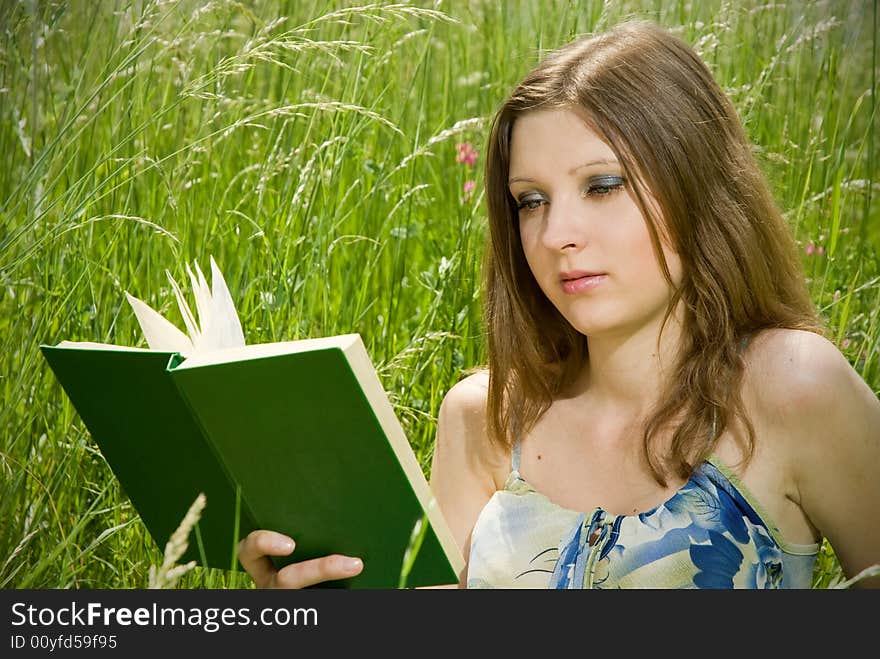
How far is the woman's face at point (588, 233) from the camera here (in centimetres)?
125

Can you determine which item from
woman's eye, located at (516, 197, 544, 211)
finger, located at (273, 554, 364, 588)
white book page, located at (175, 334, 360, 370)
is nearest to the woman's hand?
finger, located at (273, 554, 364, 588)

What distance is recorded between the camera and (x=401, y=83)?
212cm

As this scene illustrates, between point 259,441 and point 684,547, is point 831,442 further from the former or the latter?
point 259,441

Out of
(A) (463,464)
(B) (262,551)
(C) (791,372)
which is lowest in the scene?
(A) (463,464)

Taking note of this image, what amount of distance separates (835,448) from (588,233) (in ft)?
1.22

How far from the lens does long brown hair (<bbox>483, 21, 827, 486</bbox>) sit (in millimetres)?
1274

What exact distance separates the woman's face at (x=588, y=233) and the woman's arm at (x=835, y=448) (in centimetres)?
20

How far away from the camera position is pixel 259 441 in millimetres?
→ 988

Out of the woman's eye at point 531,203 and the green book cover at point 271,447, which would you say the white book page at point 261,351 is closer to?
the green book cover at point 271,447

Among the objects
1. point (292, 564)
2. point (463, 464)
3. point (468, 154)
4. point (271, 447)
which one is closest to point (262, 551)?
point (292, 564)

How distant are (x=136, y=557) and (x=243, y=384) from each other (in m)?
0.80

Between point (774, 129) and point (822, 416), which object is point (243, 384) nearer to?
point (822, 416)

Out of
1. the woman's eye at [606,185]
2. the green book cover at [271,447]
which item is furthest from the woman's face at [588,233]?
the green book cover at [271,447]

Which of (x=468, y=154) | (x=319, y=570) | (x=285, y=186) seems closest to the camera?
(x=319, y=570)
